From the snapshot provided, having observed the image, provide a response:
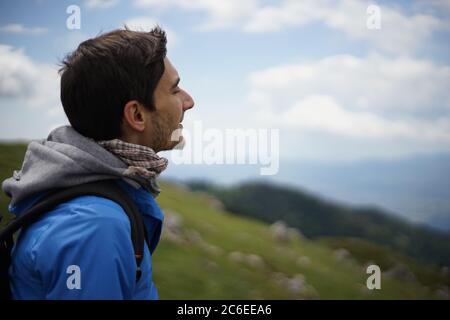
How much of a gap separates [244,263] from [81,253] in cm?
1389

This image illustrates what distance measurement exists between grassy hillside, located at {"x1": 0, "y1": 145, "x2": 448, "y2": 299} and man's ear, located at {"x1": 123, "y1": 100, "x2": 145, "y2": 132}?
6.65m

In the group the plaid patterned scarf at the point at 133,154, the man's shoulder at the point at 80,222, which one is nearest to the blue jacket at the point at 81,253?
the man's shoulder at the point at 80,222

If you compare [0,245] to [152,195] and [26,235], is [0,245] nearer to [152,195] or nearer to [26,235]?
[26,235]

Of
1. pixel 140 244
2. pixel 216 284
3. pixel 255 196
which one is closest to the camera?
pixel 140 244

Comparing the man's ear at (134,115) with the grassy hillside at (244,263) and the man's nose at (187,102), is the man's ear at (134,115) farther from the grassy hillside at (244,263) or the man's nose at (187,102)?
the grassy hillside at (244,263)

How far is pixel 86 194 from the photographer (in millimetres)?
2494

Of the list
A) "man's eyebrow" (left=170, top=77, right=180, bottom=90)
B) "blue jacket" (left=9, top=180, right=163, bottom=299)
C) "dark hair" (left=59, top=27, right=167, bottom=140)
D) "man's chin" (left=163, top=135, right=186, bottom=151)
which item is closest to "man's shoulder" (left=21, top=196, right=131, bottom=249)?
"blue jacket" (left=9, top=180, right=163, bottom=299)

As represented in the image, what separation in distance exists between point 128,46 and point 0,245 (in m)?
1.22

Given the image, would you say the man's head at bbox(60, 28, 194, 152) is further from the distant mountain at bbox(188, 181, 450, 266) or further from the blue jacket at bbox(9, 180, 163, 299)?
the distant mountain at bbox(188, 181, 450, 266)

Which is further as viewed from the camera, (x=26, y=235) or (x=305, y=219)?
(x=305, y=219)

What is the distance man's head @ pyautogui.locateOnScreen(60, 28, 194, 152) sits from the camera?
277 cm

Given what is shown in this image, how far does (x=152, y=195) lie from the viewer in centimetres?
300

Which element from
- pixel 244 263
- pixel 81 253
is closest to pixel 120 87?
pixel 81 253
